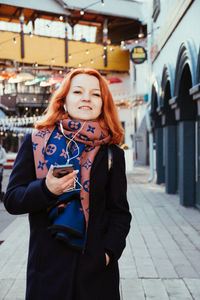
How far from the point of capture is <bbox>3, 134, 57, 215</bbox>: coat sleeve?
168cm

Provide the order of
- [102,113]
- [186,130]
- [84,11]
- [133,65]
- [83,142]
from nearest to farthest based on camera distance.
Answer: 1. [83,142]
2. [102,113]
3. [186,130]
4. [84,11]
5. [133,65]

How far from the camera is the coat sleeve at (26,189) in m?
1.68

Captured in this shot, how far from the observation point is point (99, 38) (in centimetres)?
2883

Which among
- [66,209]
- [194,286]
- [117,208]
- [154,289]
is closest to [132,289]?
[154,289]

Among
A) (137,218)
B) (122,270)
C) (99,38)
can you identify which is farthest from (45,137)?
(99,38)

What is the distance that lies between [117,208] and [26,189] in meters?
0.53

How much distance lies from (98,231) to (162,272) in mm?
2760

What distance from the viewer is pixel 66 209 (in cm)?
170

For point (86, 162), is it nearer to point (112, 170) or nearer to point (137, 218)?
point (112, 170)

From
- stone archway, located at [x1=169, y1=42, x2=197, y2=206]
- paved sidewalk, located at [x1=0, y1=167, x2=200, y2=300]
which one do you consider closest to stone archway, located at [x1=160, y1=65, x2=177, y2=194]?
stone archway, located at [x1=169, y1=42, x2=197, y2=206]

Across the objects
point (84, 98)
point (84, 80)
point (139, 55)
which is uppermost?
point (139, 55)

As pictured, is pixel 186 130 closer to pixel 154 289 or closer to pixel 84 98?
pixel 154 289

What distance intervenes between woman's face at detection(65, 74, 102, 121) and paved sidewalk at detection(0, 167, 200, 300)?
235cm

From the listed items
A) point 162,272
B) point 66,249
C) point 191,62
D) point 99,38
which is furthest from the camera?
point 99,38
